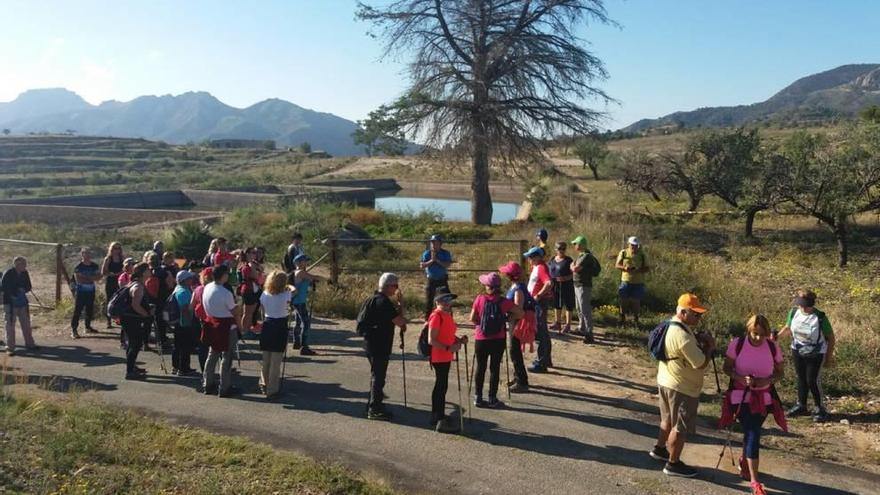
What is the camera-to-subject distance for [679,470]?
586 cm

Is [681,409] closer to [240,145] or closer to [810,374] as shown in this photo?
[810,374]

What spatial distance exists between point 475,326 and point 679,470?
3.14m

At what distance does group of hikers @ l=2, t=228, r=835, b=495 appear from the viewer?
5.74 metres

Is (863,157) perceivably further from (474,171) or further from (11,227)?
(11,227)

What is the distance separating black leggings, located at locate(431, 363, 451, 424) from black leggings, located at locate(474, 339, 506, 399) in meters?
0.60

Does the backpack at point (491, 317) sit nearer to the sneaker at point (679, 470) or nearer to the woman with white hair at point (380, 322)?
the woman with white hair at point (380, 322)

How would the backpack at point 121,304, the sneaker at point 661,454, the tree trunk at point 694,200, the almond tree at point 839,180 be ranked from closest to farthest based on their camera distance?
the sneaker at point 661,454
the backpack at point 121,304
the almond tree at point 839,180
the tree trunk at point 694,200

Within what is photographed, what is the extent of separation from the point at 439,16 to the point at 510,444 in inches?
797

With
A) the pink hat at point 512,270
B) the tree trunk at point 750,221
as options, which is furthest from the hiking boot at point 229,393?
the tree trunk at point 750,221

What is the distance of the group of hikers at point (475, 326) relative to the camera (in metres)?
5.74

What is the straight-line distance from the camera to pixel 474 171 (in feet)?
83.5

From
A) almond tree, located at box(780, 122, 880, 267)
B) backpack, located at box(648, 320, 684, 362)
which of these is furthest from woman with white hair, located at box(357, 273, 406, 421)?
almond tree, located at box(780, 122, 880, 267)

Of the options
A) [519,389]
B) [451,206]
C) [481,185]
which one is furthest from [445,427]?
[451,206]

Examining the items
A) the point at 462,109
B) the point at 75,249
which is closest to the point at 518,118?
the point at 462,109
